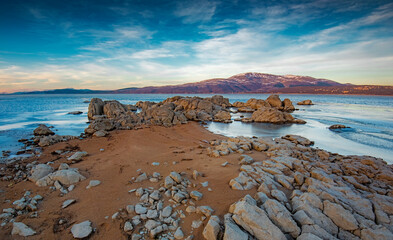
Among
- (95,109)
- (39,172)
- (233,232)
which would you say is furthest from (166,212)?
(95,109)

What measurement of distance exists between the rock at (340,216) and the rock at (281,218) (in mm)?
1130

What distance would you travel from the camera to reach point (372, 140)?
1598cm

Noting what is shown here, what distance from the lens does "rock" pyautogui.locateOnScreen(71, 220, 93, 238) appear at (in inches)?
145

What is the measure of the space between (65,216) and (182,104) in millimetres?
30756

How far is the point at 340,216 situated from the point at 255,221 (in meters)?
2.15

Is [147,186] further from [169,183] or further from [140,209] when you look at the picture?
[140,209]

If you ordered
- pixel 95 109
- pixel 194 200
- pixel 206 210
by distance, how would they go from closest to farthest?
A: pixel 206 210
pixel 194 200
pixel 95 109

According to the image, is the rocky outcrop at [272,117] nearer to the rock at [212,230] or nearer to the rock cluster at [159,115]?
the rock cluster at [159,115]

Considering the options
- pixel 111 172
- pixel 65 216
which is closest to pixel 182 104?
pixel 111 172

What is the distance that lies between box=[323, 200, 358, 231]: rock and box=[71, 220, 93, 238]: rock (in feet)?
18.0

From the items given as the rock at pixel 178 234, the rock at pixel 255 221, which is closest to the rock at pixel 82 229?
the rock at pixel 178 234

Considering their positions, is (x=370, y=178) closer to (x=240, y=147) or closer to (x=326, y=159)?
(x=326, y=159)

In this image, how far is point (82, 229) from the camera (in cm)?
381

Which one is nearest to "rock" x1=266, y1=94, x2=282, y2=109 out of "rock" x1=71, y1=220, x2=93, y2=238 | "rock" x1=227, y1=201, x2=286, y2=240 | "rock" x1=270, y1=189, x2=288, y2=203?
"rock" x1=270, y1=189, x2=288, y2=203
